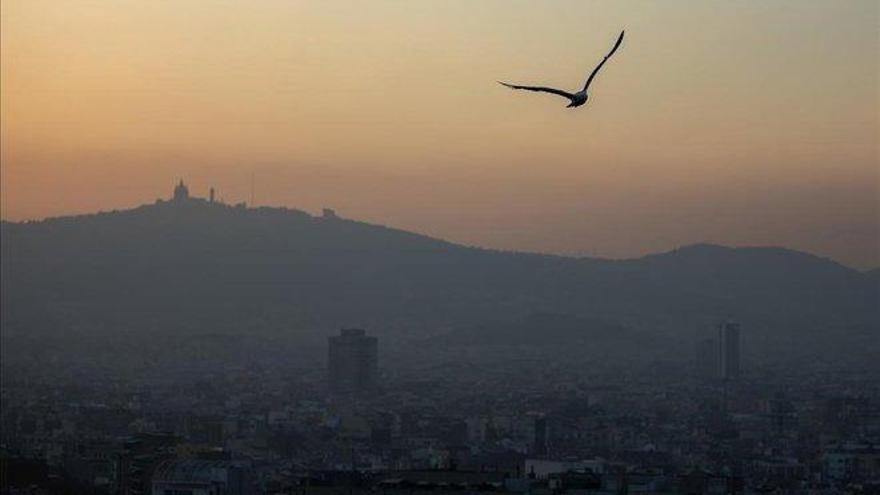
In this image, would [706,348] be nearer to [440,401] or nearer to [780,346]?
[780,346]

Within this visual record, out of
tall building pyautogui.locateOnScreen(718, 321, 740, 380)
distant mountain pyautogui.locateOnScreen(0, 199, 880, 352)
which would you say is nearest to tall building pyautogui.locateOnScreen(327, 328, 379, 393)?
tall building pyautogui.locateOnScreen(718, 321, 740, 380)

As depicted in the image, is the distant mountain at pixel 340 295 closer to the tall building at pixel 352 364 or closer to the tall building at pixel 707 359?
the tall building at pixel 707 359

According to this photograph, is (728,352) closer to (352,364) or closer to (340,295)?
(352,364)

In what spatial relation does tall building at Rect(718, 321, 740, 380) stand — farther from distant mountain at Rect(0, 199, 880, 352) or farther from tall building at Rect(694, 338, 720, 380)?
distant mountain at Rect(0, 199, 880, 352)

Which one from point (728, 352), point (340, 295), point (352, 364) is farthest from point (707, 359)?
point (340, 295)

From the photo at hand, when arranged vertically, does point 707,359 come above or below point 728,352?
below

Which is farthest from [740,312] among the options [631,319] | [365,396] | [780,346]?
[365,396]
